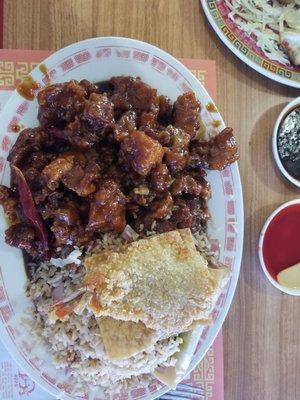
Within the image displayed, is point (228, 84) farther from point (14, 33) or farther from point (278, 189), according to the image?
point (14, 33)

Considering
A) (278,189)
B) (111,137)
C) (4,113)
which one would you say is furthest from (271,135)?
(4,113)

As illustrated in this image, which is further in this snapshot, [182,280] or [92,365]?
[92,365]

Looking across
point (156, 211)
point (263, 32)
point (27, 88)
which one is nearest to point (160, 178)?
point (156, 211)

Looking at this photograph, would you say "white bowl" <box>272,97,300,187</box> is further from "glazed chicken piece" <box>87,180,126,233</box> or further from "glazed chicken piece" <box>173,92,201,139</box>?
"glazed chicken piece" <box>87,180,126,233</box>

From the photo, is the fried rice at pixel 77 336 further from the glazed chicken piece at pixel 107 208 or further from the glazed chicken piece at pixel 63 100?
the glazed chicken piece at pixel 63 100

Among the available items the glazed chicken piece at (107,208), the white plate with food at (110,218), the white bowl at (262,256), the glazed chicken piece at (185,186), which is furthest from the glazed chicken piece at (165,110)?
the white bowl at (262,256)

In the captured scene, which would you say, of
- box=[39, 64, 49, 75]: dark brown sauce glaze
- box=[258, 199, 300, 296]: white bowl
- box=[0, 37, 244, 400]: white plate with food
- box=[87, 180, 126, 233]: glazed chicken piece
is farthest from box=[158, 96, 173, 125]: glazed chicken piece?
box=[258, 199, 300, 296]: white bowl
